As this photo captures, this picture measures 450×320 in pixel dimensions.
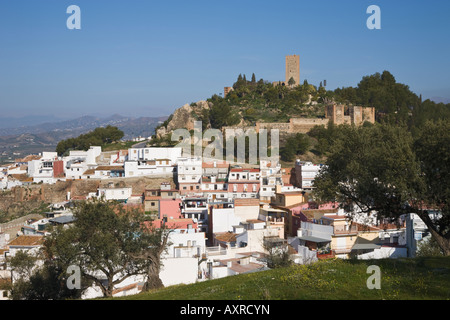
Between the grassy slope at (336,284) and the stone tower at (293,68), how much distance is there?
66.7 meters

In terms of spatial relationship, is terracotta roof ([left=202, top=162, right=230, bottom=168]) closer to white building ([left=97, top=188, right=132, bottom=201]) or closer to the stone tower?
white building ([left=97, top=188, right=132, bottom=201])

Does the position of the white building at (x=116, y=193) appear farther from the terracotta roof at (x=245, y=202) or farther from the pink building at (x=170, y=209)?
the terracotta roof at (x=245, y=202)

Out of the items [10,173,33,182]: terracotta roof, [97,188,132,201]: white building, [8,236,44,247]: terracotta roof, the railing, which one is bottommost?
the railing

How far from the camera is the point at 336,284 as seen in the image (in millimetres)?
10195

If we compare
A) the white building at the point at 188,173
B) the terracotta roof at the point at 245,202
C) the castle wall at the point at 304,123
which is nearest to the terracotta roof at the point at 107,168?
the white building at the point at 188,173

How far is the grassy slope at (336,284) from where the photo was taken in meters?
9.52

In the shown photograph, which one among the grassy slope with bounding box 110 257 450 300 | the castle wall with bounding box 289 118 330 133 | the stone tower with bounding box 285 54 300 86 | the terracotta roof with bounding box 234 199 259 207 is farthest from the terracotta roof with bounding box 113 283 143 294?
the stone tower with bounding box 285 54 300 86

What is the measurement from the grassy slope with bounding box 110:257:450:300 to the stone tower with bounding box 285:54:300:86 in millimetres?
66702

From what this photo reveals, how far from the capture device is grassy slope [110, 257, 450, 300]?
9516mm

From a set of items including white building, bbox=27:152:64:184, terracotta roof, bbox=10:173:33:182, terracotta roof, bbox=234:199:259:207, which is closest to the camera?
terracotta roof, bbox=234:199:259:207

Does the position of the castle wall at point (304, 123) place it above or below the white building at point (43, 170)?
above

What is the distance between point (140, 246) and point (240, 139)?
3816 centimetres

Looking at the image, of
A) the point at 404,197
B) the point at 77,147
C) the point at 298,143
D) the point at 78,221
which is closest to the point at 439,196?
the point at 404,197
